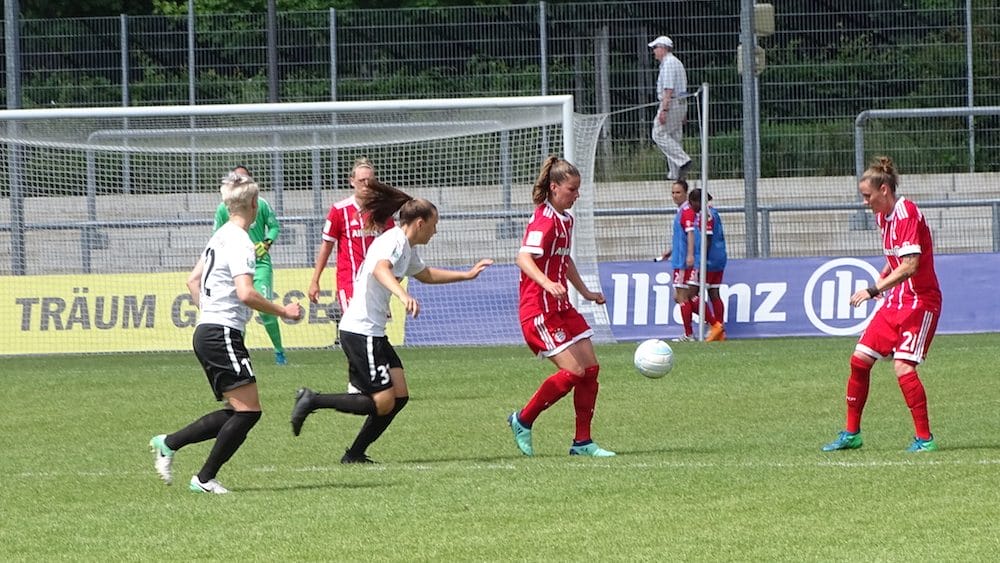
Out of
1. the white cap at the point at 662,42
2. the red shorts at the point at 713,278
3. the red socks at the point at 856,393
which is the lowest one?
the red socks at the point at 856,393

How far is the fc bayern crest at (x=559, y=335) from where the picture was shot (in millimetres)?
9609

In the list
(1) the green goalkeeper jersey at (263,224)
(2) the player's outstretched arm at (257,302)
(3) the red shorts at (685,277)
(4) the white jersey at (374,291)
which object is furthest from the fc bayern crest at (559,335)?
(3) the red shorts at (685,277)

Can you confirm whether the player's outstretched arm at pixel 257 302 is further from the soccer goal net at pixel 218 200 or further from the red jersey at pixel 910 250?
the soccer goal net at pixel 218 200

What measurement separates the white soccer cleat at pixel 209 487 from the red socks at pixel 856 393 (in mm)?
3819

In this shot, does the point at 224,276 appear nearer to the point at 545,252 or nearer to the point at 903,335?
the point at 545,252

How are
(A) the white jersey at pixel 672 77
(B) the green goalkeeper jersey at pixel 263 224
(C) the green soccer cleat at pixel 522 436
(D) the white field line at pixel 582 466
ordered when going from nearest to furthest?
1. (D) the white field line at pixel 582 466
2. (C) the green soccer cleat at pixel 522 436
3. (B) the green goalkeeper jersey at pixel 263 224
4. (A) the white jersey at pixel 672 77

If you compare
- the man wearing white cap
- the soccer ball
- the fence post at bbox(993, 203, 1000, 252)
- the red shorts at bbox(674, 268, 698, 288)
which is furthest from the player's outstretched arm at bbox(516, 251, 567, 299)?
the fence post at bbox(993, 203, 1000, 252)

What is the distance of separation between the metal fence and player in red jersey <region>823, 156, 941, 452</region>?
34.7 feet

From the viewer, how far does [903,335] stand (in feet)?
31.2

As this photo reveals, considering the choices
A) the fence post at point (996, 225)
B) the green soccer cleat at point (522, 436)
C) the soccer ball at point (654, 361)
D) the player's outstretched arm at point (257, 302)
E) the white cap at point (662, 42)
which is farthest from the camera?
the fence post at point (996, 225)

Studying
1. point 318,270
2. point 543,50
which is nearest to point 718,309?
point 543,50

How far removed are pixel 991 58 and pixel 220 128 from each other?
1022 centimetres

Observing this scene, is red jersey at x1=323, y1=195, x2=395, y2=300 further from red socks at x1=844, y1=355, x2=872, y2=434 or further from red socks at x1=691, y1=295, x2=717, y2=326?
red socks at x1=691, y1=295, x2=717, y2=326

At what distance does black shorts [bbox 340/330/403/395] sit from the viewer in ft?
30.1
